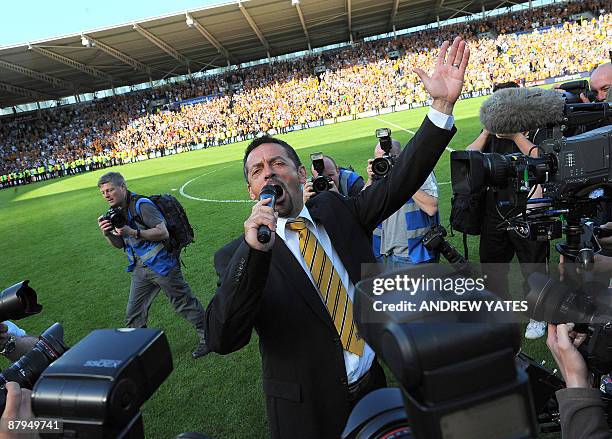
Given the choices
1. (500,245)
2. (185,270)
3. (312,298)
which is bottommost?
(185,270)

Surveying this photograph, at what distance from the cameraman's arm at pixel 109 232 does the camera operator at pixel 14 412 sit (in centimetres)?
383

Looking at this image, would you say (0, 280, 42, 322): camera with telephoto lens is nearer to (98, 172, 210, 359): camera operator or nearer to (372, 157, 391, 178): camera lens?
(372, 157, 391, 178): camera lens

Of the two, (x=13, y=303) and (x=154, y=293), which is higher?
(x=13, y=303)

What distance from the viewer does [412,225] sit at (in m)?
4.10

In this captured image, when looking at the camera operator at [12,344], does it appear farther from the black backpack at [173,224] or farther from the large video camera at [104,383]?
the black backpack at [173,224]

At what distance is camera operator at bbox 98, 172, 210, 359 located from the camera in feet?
15.7

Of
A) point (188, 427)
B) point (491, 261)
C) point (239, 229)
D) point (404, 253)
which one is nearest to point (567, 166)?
point (404, 253)

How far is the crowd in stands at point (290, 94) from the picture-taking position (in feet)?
108

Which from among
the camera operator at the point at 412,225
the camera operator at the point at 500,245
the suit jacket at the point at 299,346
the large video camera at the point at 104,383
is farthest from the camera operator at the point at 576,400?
the camera operator at the point at 500,245

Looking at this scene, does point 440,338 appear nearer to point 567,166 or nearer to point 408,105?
point 567,166

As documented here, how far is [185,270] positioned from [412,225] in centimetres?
489

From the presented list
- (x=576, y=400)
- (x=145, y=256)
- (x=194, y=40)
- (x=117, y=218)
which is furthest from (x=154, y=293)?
(x=194, y=40)

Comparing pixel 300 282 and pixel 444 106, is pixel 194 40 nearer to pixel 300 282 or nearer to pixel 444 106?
pixel 444 106

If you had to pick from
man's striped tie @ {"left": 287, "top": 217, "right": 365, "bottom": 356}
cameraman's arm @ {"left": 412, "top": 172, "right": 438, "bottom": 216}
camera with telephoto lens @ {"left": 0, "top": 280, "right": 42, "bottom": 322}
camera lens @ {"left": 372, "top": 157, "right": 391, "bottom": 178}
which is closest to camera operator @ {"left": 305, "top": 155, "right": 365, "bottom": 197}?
cameraman's arm @ {"left": 412, "top": 172, "right": 438, "bottom": 216}
